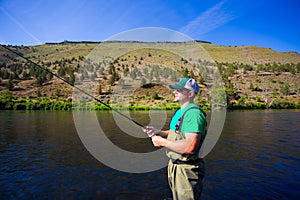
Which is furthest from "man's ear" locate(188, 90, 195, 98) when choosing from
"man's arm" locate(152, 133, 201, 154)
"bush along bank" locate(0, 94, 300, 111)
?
"bush along bank" locate(0, 94, 300, 111)

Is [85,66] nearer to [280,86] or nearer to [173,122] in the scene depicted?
[280,86]

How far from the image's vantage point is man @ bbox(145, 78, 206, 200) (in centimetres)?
378

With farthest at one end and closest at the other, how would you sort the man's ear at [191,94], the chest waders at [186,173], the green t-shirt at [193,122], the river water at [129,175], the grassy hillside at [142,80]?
the grassy hillside at [142,80] → the river water at [129,175] → the man's ear at [191,94] → the chest waders at [186,173] → the green t-shirt at [193,122]

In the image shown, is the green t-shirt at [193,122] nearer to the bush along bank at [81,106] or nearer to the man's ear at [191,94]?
the man's ear at [191,94]

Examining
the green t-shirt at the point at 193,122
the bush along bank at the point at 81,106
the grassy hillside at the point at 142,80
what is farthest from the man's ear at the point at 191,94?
the bush along bank at the point at 81,106

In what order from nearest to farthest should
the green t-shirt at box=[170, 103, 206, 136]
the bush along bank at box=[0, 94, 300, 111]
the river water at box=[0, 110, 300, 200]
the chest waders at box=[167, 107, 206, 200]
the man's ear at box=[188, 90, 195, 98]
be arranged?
the green t-shirt at box=[170, 103, 206, 136]
the chest waders at box=[167, 107, 206, 200]
the man's ear at box=[188, 90, 195, 98]
the river water at box=[0, 110, 300, 200]
the bush along bank at box=[0, 94, 300, 111]

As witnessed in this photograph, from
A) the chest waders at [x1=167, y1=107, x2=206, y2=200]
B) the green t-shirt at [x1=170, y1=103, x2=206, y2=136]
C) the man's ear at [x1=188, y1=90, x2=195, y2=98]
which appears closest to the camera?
the green t-shirt at [x1=170, y1=103, x2=206, y2=136]

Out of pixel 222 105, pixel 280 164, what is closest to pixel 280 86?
pixel 222 105

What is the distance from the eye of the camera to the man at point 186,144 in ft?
12.4

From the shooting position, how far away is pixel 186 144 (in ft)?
12.5

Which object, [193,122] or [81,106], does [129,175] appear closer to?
[193,122]

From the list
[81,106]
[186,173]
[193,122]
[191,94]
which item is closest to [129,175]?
[186,173]

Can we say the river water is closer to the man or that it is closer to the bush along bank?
the man

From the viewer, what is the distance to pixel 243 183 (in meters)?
8.63
